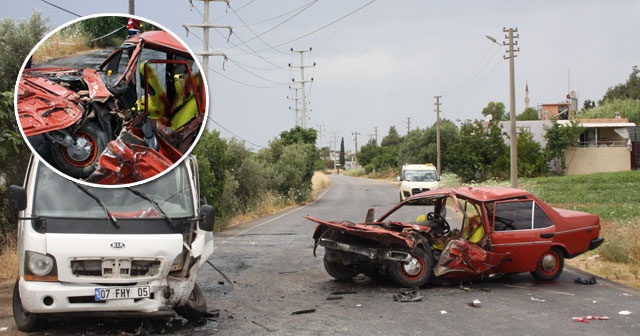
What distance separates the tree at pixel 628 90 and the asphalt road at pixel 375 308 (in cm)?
10160

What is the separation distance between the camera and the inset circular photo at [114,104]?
10.0 ft

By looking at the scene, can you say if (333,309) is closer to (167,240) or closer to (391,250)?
(391,250)

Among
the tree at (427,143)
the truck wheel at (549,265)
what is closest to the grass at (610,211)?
the truck wheel at (549,265)

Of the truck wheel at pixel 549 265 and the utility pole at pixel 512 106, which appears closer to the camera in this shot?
the truck wheel at pixel 549 265

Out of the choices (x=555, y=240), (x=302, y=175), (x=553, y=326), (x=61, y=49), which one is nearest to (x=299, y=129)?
(x=302, y=175)

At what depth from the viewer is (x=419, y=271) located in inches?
391

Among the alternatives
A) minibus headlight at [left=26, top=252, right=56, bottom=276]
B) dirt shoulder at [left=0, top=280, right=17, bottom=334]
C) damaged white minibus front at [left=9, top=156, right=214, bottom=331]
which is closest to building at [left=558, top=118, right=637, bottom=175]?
dirt shoulder at [left=0, top=280, right=17, bottom=334]

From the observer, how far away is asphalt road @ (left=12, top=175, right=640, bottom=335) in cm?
721

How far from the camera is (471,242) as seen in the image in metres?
10.2

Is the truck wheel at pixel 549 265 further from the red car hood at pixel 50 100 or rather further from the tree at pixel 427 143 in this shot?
the tree at pixel 427 143

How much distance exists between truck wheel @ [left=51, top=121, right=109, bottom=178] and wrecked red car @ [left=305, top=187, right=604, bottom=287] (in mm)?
6878

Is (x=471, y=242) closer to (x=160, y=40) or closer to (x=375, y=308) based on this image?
(x=375, y=308)

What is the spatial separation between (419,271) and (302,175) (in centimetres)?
3124

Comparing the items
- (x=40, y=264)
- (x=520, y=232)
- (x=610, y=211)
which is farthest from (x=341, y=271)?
(x=610, y=211)
